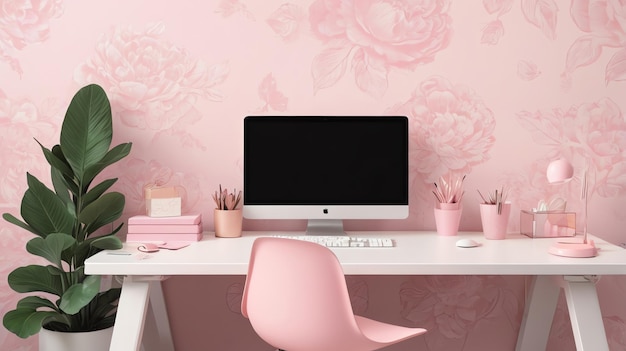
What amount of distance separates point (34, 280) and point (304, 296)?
1.14m

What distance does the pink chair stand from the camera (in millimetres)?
1915

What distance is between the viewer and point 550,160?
279 centimetres

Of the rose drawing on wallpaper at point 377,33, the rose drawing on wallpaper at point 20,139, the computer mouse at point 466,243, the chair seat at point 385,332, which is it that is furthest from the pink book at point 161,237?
the computer mouse at point 466,243

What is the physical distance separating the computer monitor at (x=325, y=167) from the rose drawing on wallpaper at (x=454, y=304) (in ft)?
1.29

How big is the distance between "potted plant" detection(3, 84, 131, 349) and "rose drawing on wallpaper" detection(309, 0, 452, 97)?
90 cm

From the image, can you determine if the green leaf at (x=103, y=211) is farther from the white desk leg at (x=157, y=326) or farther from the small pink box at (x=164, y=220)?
the white desk leg at (x=157, y=326)

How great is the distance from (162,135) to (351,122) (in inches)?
30.7

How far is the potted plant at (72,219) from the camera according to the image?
2430 mm

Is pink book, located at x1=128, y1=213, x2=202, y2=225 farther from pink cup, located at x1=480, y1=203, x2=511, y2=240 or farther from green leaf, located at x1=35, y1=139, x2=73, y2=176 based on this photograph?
pink cup, located at x1=480, y1=203, x2=511, y2=240

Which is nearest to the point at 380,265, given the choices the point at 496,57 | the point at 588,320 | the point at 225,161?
the point at 588,320

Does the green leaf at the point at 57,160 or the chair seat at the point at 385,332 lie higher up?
the green leaf at the point at 57,160

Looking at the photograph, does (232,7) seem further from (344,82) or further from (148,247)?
(148,247)

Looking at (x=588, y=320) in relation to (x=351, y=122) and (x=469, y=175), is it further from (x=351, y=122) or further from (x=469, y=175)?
(x=351, y=122)

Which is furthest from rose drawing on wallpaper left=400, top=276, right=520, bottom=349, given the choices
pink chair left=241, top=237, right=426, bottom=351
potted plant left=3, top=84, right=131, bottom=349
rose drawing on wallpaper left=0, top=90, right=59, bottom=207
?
rose drawing on wallpaper left=0, top=90, right=59, bottom=207
